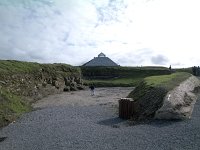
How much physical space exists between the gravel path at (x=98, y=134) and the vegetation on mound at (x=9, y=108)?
719 millimetres

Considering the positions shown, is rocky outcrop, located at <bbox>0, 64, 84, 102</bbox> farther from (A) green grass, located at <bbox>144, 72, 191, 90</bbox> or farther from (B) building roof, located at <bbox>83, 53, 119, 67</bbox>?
(B) building roof, located at <bbox>83, 53, 119, 67</bbox>

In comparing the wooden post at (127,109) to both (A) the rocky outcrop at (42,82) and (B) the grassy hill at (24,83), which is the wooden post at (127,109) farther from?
(A) the rocky outcrop at (42,82)

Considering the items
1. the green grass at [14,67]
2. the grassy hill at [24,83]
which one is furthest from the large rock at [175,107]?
the green grass at [14,67]

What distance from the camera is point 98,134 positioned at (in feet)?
55.7

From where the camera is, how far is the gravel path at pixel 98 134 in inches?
579

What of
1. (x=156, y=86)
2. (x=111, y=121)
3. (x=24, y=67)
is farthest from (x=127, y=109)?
(x=24, y=67)

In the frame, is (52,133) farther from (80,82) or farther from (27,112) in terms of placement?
(80,82)

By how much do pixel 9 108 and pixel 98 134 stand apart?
32.6 ft

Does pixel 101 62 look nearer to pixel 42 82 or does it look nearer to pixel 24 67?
pixel 42 82

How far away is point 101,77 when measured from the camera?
244 feet

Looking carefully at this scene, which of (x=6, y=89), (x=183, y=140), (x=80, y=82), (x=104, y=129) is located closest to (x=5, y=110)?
(x=6, y=89)

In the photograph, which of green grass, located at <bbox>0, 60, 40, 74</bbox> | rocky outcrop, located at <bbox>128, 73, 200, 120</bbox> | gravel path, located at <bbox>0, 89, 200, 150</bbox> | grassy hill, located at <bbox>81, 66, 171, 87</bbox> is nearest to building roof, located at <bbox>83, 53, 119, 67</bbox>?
grassy hill, located at <bbox>81, 66, 171, 87</bbox>

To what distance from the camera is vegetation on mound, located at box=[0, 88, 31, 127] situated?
21.6 m

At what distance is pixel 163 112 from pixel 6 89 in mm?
15789
